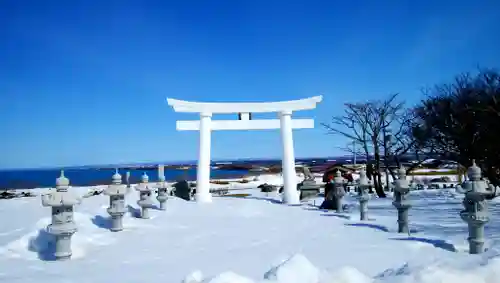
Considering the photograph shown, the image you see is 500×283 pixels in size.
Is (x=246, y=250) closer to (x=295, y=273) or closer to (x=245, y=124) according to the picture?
(x=295, y=273)

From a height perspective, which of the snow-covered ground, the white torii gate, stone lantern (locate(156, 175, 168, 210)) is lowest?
the snow-covered ground

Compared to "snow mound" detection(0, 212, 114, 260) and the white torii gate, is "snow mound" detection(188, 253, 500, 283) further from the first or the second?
the white torii gate

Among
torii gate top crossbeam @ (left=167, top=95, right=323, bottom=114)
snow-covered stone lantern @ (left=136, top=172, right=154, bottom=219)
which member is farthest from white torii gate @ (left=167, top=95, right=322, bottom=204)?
snow-covered stone lantern @ (left=136, top=172, right=154, bottom=219)

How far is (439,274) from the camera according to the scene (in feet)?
9.23

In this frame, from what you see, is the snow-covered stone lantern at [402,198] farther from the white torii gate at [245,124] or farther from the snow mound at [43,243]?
the white torii gate at [245,124]

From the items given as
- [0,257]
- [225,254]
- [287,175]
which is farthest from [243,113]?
[0,257]

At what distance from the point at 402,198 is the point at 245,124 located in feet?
32.7

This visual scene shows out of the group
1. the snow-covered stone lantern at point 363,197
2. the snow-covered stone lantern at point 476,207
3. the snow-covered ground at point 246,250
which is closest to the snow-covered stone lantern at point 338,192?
the snow-covered ground at point 246,250

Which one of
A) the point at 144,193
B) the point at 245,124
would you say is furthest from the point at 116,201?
the point at 245,124

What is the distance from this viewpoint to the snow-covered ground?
302 cm

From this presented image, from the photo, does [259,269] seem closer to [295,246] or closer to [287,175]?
[295,246]

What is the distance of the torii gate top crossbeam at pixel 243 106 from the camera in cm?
1559

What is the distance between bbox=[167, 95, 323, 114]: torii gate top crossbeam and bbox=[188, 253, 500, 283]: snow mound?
1307cm

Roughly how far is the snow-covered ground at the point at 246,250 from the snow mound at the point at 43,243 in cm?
2
